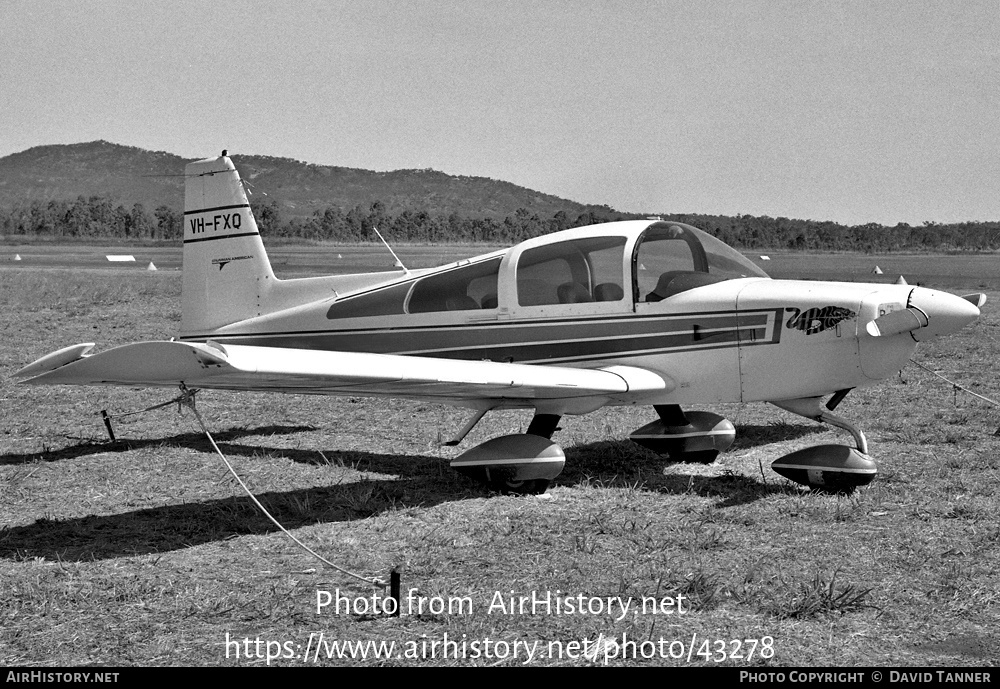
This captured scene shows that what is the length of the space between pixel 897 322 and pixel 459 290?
→ 336 cm

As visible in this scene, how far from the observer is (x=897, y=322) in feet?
21.6

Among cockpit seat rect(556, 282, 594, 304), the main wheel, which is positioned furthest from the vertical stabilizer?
the main wheel

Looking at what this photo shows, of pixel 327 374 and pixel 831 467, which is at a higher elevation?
pixel 327 374

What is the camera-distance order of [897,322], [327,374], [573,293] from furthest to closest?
[573,293], [897,322], [327,374]

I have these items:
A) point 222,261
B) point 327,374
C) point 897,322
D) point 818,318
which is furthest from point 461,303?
point 897,322

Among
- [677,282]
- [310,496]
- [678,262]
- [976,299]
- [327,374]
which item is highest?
[678,262]

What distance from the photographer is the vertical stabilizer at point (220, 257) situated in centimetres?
916

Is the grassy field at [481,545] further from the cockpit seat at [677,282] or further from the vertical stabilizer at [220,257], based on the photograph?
the cockpit seat at [677,282]

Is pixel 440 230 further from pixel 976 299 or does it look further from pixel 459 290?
pixel 976 299

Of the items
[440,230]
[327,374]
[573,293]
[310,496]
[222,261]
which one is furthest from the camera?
[440,230]

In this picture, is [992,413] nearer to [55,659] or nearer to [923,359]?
[923,359]

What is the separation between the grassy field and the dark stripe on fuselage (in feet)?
3.12

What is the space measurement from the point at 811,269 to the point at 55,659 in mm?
41076
